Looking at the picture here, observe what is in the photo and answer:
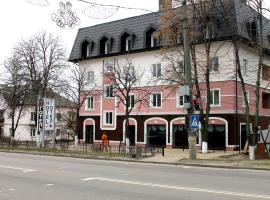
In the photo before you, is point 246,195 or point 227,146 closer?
point 246,195

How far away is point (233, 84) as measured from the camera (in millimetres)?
40062

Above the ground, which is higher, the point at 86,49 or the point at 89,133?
the point at 86,49

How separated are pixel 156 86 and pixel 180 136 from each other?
581 cm

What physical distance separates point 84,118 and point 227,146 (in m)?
18.8

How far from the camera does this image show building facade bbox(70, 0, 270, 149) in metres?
40.0

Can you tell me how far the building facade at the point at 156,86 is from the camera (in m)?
40.0

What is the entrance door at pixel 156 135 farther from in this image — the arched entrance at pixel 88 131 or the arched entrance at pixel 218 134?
the arched entrance at pixel 88 131

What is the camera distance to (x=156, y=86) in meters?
45.4

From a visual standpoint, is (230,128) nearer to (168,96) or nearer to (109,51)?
(168,96)

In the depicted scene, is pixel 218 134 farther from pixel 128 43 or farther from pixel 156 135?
pixel 128 43

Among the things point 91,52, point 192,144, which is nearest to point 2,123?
point 91,52

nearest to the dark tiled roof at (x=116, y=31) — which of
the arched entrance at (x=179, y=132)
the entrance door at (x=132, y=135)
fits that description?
the entrance door at (x=132, y=135)

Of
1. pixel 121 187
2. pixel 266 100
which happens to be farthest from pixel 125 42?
pixel 121 187

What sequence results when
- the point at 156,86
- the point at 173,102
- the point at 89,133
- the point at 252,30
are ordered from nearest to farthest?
1. the point at 252,30
2. the point at 173,102
3. the point at 156,86
4. the point at 89,133
